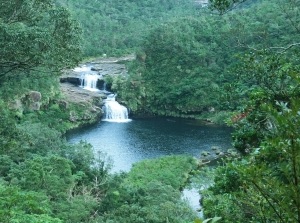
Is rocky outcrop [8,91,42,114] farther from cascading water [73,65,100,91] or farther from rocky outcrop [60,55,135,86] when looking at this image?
cascading water [73,65,100,91]

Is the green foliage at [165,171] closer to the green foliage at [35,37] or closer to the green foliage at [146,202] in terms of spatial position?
the green foliage at [146,202]

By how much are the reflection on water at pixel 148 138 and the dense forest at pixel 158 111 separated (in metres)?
1.94

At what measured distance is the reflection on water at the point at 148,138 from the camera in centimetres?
2681

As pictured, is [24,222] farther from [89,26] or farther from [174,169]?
[89,26]

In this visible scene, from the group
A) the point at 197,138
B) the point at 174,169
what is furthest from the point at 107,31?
the point at 174,169

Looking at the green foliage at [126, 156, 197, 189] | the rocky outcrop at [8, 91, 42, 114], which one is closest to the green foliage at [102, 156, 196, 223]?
the green foliage at [126, 156, 197, 189]

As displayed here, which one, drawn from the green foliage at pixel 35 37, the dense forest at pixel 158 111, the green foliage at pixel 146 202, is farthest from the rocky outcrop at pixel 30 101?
the green foliage at pixel 35 37

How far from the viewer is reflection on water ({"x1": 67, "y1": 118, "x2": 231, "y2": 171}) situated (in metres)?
26.8

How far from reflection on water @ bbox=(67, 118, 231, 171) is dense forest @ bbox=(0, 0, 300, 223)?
76.3 inches

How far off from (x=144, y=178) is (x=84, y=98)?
16212 mm

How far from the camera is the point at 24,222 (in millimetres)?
7922

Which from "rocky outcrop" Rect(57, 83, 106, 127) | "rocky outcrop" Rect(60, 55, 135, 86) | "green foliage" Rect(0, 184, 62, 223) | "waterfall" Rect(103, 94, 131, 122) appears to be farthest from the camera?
"rocky outcrop" Rect(60, 55, 135, 86)

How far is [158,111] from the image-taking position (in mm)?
39125

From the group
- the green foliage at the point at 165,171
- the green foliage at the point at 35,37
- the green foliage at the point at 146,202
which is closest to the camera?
the green foliage at the point at 35,37
